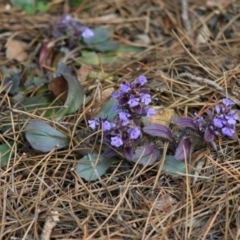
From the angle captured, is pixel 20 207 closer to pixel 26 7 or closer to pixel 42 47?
pixel 42 47

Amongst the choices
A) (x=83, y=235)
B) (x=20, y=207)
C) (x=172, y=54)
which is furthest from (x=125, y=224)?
(x=172, y=54)

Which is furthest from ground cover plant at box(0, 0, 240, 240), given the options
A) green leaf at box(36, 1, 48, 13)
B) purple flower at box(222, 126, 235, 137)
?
green leaf at box(36, 1, 48, 13)

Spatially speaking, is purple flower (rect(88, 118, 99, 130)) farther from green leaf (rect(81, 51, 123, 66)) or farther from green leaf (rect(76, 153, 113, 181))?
green leaf (rect(81, 51, 123, 66))

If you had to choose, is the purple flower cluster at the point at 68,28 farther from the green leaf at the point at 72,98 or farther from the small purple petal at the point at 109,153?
the small purple petal at the point at 109,153

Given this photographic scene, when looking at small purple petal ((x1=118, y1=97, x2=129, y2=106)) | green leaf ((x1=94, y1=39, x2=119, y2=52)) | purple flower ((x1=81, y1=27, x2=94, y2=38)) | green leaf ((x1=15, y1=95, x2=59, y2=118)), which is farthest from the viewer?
green leaf ((x1=94, y1=39, x2=119, y2=52))

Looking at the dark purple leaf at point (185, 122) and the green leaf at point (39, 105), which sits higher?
the dark purple leaf at point (185, 122)

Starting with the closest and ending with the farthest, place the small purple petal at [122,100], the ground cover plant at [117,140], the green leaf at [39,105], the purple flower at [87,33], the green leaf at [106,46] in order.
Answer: the ground cover plant at [117,140] < the small purple petal at [122,100] < the green leaf at [39,105] < the purple flower at [87,33] < the green leaf at [106,46]

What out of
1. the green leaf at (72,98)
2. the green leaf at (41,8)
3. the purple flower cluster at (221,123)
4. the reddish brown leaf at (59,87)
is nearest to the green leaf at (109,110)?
the green leaf at (72,98)
